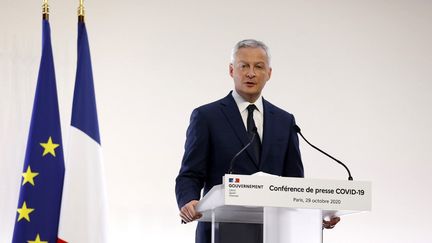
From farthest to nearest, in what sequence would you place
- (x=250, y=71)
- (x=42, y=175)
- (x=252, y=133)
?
1. (x=42, y=175)
2. (x=250, y=71)
3. (x=252, y=133)

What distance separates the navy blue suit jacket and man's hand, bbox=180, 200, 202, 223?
0.88 feet

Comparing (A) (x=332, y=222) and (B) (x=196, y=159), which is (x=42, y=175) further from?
(A) (x=332, y=222)

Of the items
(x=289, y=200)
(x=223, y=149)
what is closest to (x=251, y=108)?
(x=223, y=149)

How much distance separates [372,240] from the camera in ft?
16.3

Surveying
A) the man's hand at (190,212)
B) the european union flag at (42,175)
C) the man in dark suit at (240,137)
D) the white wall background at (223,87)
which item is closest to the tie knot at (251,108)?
the man in dark suit at (240,137)

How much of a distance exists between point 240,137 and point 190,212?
20.1 inches

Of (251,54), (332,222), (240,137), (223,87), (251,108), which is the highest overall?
(223,87)

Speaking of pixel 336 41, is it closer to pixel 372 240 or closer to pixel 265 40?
pixel 265 40

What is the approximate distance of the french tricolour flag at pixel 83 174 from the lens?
343 centimetres

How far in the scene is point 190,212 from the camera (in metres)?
2.66

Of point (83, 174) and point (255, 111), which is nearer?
point (255, 111)

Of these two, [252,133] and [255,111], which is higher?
[255,111]

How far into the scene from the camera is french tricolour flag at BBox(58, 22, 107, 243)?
3.43 metres

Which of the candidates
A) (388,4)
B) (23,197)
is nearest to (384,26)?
(388,4)
